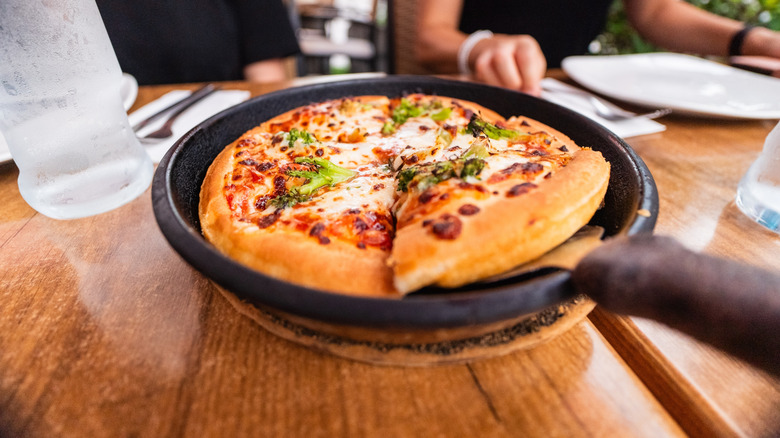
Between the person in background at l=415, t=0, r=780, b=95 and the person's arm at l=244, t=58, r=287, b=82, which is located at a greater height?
the person in background at l=415, t=0, r=780, b=95

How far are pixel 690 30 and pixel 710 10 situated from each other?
1809 millimetres

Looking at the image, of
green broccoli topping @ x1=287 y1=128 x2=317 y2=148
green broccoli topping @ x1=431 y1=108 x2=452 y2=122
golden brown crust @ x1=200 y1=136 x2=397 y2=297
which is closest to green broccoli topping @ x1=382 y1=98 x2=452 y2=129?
green broccoli topping @ x1=431 y1=108 x2=452 y2=122

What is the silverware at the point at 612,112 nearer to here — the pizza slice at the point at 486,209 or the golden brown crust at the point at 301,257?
the pizza slice at the point at 486,209

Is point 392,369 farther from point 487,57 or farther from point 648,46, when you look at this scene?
point 648,46

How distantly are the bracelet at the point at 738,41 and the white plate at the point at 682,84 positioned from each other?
0.41m

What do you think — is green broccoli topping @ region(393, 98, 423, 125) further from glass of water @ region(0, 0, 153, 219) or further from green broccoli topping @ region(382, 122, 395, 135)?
glass of water @ region(0, 0, 153, 219)

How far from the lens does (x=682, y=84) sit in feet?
6.07

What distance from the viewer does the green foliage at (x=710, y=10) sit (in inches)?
136

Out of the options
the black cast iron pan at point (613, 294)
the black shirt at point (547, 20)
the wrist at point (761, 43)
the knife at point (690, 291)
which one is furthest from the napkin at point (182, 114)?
the wrist at point (761, 43)

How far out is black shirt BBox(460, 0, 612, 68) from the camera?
8.79 feet

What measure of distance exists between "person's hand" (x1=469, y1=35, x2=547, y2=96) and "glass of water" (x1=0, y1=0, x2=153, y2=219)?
1.24 metres

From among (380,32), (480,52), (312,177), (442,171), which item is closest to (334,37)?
(380,32)

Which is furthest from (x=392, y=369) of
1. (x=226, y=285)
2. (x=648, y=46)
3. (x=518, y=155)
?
(x=648, y=46)

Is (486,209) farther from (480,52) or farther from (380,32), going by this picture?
(380,32)
